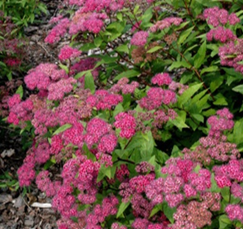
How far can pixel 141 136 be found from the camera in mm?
3492

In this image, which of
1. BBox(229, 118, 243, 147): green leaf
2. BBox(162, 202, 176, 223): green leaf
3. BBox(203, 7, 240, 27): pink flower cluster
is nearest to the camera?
BBox(162, 202, 176, 223): green leaf

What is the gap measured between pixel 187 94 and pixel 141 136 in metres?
1.00

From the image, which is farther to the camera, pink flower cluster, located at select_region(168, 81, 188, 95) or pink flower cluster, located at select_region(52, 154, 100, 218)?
pink flower cluster, located at select_region(168, 81, 188, 95)

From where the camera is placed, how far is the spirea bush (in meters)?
3.14

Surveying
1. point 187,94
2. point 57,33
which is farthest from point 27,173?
point 187,94

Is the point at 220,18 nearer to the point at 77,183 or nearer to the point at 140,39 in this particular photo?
the point at 140,39

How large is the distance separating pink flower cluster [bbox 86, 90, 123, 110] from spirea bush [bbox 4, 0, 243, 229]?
10 mm

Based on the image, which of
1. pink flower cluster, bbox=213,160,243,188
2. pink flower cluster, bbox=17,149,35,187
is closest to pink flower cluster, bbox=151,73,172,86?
pink flower cluster, bbox=213,160,243,188

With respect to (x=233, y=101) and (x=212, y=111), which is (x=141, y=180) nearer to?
(x=212, y=111)

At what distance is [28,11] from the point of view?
7672 mm

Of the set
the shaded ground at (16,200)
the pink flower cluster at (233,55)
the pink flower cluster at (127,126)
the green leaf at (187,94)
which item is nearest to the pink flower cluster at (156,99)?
the green leaf at (187,94)

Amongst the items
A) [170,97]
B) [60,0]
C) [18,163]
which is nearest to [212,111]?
[170,97]

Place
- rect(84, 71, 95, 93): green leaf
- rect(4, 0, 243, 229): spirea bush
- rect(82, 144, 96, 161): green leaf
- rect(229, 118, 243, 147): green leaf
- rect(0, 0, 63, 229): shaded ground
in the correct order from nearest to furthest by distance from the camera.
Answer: rect(4, 0, 243, 229): spirea bush < rect(82, 144, 96, 161): green leaf < rect(229, 118, 243, 147): green leaf < rect(84, 71, 95, 93): green leaf < rect(0, 0, 63, 229): shaded ground

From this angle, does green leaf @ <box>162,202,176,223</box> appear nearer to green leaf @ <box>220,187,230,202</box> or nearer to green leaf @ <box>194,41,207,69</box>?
green leaf @ <box>220,187,230,202</box>
